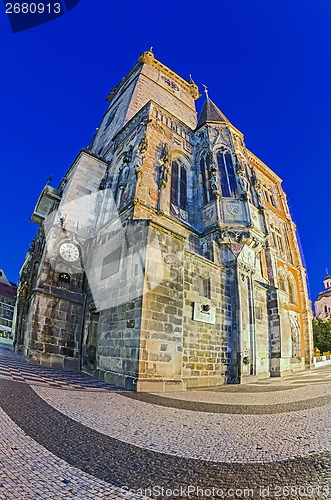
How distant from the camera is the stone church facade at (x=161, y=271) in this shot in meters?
7.12

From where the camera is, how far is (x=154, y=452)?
2.32 m

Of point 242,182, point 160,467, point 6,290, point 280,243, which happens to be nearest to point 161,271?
point 160,467

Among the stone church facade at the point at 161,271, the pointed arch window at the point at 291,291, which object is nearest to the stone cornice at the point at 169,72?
the stone church facade at the point at 161,271

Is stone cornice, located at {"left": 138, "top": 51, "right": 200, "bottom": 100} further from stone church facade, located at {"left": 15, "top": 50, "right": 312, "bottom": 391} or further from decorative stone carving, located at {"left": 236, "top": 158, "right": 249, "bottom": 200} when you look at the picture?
decorative stone carving, located at {"left": 236, "top": 158, "right": 249, "bottom": 200}

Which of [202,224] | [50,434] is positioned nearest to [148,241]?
[50,434]

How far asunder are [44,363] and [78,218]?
7.27 m

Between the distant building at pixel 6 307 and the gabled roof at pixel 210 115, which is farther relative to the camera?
the distant building at pixel 6 307

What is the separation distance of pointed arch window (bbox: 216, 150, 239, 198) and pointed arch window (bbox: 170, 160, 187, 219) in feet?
7.09

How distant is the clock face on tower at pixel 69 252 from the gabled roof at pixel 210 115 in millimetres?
11734

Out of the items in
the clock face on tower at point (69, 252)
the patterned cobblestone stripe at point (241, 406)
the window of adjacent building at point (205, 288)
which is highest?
the clock face on tower at point (69, 252)

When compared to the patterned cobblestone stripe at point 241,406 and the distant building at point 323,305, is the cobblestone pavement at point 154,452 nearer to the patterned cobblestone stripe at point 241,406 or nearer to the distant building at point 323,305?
the patterned cobblestone stripe at point 241,406

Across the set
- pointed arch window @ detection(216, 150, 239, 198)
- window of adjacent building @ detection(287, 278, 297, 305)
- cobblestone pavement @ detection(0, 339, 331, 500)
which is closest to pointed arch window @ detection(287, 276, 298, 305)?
window of adjacent building @ detection(287, 278, 297, 305)

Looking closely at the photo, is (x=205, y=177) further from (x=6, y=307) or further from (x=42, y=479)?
(x=6, y=307)

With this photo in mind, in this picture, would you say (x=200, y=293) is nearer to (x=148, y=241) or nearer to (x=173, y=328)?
→ (x=173, y=328)
